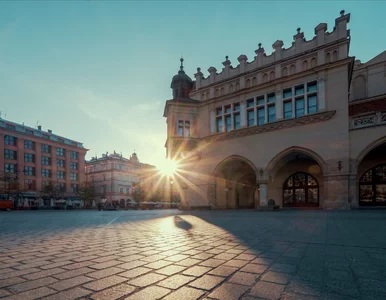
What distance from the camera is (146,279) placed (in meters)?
2.65

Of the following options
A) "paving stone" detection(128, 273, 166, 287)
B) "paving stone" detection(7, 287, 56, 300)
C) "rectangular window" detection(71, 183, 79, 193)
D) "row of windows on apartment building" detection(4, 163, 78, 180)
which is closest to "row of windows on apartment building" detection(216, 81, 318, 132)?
"paving stone" detection(128, 273, 166, 287)

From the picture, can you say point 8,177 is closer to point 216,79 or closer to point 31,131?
point 31,131

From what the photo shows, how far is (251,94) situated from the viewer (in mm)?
21906

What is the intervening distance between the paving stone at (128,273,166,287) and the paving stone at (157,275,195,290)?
0.32 ft

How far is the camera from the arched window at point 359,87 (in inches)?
858

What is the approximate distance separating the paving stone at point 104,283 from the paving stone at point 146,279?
154 mm

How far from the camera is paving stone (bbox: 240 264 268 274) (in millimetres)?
2953

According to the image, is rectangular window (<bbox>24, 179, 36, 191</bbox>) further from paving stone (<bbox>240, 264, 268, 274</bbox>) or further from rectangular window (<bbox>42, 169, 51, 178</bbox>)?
paving stone (<bbox>240, 264, 268, 274</bbox>)

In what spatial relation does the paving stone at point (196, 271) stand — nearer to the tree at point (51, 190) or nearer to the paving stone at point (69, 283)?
the paving stone at point (69, 283)

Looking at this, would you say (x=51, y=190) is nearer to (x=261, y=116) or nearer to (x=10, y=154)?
(x=10, y=154)

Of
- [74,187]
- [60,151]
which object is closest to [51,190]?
[74,187]

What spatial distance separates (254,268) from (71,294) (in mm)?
2099

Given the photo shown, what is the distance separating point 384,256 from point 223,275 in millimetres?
2641

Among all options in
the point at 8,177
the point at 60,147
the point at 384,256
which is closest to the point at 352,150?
the point at 384,256
